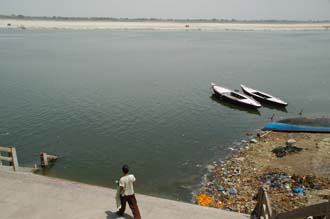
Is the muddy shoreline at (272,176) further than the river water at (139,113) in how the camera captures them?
No

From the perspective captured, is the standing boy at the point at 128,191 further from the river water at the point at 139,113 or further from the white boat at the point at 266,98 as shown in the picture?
the white boat at the point at 266,98

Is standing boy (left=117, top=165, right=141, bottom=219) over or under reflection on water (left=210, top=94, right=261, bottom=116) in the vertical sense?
over

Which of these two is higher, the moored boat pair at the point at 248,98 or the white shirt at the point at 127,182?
the white shirt at the point at 127,182

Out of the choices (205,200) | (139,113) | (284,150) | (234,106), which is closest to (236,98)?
(234,106)

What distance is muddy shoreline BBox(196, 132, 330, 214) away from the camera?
13.3 metres

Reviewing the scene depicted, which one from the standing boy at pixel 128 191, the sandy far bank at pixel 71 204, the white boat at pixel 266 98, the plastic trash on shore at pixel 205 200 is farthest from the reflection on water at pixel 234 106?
the standing boy at pixel 128 191

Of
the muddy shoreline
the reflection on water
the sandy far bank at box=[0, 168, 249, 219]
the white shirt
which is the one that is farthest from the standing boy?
the reflection on water

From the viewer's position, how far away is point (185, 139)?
22266 millimetres

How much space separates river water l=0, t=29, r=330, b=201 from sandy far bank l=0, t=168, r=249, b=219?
4973mm

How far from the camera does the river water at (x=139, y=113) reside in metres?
18.5

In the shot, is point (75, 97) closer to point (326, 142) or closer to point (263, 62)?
point (326, 142)

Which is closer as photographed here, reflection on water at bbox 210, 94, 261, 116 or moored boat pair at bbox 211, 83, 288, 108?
reflection on water at bbox 210, 94, 261, 116

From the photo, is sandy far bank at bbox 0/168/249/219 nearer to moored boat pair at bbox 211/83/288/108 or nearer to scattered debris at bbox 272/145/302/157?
scattered debris at bbox 272/145/302/157

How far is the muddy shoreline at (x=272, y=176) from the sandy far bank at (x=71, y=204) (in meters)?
3.71
